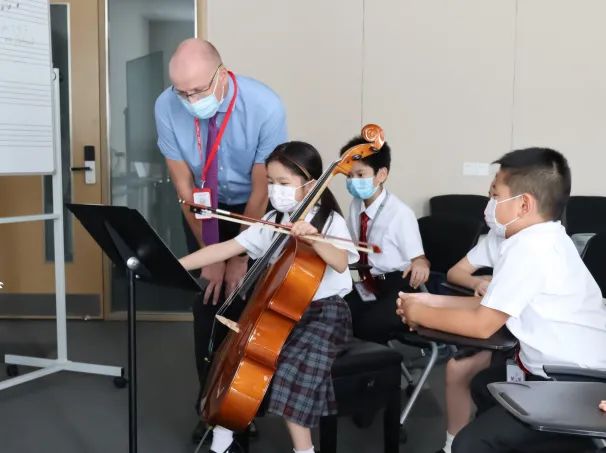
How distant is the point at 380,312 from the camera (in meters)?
2.42

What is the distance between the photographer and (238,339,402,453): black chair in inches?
73.3

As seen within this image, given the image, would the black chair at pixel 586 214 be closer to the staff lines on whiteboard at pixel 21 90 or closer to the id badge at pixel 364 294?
the id badge at pixel 364 294

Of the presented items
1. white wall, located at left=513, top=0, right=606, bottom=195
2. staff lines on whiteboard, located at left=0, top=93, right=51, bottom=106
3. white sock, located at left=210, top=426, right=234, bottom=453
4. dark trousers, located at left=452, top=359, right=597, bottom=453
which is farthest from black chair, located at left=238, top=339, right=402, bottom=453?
white wall, located at left=513, top=0, right=606, bottom=195

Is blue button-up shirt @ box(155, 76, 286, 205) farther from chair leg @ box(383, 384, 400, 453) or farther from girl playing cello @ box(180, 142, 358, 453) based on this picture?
chair leg @ box(383, 384, 400, 453)

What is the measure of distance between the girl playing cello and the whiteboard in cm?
124

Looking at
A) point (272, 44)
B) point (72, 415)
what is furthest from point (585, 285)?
point (272, 44)

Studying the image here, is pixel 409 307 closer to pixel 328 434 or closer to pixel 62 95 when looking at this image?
pixel 328 434

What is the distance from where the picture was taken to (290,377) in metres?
1.82

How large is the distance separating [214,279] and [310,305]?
0.47 metres

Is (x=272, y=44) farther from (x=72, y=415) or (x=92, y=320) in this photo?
(x=72, y=415)

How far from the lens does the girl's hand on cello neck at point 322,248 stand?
1818mm

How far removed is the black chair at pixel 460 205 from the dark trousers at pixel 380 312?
139cm

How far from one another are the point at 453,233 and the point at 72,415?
178 cm

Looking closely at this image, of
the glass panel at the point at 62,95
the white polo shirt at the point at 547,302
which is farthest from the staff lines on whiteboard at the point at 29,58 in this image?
the white polo shirt at the point at 547,302
